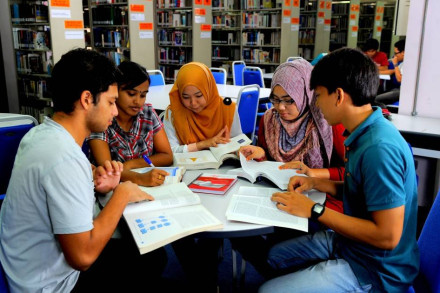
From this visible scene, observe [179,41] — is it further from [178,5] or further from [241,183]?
[241,183]

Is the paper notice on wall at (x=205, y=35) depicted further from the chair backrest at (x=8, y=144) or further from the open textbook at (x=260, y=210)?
the open textbook at (x=260, y=210)

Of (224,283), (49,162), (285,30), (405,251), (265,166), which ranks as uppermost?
(285,30)

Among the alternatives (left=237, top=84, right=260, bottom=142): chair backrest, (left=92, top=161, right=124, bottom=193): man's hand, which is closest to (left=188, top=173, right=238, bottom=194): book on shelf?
(left=92, top=161, right=124, bottom=193): man's hand

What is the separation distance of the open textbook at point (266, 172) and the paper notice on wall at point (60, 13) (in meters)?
3.74

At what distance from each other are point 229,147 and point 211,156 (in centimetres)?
10

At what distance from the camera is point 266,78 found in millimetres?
5832

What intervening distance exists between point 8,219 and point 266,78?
5.09 m

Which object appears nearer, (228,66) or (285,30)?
(285,30)

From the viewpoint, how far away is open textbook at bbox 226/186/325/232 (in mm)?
1192

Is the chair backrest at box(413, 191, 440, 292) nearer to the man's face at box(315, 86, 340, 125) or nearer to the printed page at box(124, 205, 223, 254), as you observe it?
the man's face at box(315, 86, 340, 125)

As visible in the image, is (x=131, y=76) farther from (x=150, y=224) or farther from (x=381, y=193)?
(x=381, y=193)

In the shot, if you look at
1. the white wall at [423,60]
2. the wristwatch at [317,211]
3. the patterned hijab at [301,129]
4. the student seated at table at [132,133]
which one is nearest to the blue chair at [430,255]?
the wristwatch at [317,211]

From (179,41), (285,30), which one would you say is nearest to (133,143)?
(179,41)

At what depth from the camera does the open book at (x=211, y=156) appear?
5.85 ft
